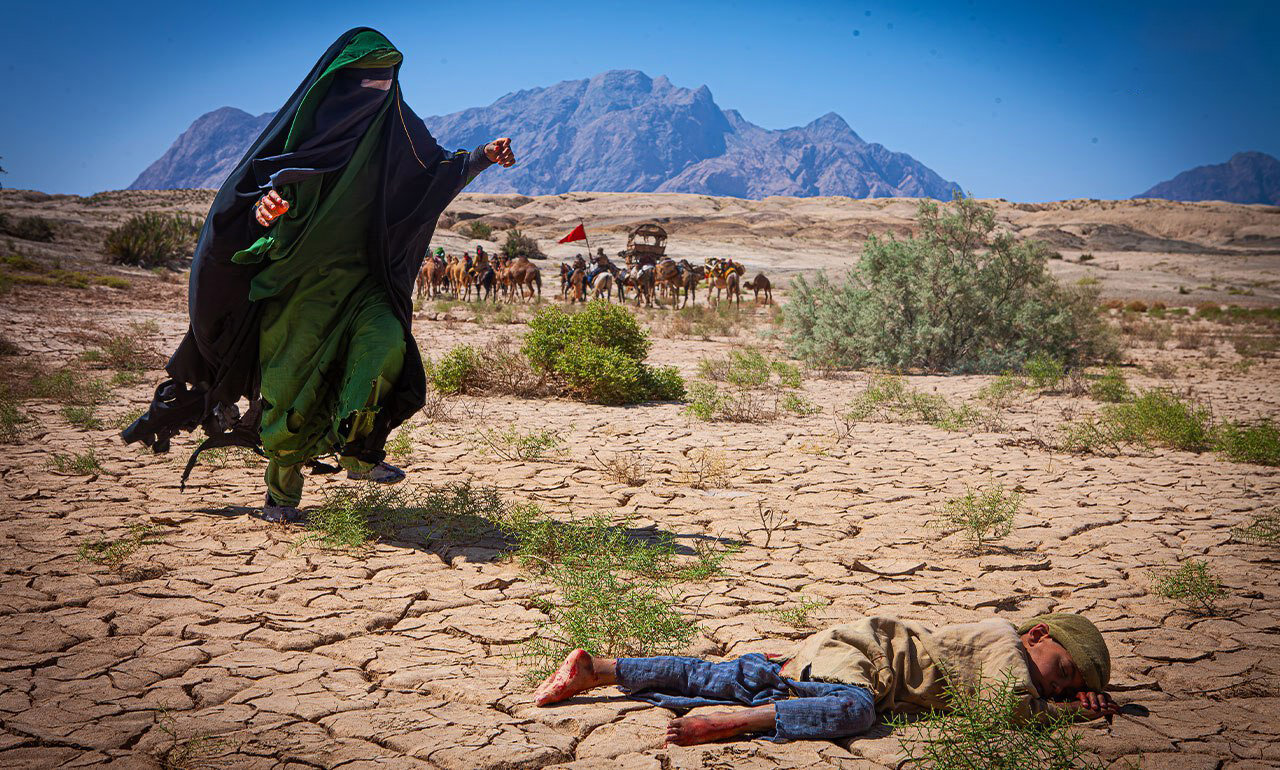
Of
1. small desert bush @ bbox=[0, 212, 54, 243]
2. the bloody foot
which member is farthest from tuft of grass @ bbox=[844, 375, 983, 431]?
small desert bush @ bbox=[0, 212, 54, 243]

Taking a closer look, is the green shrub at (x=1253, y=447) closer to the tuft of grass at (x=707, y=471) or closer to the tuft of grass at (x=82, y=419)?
the tuft of grass at (x=707, y=471)

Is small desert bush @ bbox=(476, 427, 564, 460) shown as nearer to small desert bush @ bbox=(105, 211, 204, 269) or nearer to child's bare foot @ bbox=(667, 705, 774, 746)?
child's bare foot @ bbox=(667, 705, 774, 746)

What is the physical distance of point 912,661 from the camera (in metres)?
2.63

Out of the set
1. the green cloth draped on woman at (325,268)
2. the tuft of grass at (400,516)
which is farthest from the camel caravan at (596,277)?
the green cloth draped on woman at (325,268)

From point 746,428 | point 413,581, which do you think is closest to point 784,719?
point 413,581

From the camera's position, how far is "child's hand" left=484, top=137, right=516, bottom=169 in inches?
174

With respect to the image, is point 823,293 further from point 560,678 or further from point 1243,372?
point 560,678

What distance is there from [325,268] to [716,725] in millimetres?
2893

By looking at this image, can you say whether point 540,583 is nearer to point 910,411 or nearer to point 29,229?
point 910,411

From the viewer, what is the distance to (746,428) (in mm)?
7457

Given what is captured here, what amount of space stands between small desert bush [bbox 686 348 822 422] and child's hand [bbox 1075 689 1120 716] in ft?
16.8

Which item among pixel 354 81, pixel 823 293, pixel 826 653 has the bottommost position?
pixel 826 653

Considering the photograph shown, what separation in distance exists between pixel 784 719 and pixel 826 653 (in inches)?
10.5

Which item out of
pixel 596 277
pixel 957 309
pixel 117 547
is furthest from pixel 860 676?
pixel 596 277
